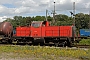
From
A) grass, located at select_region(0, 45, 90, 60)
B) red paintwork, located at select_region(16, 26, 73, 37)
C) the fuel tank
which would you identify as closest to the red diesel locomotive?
red paintwork, located at select_region(16, 26, 73, 37)

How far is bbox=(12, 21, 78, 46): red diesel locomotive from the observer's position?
844 inches

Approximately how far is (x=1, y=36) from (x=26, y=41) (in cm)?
385

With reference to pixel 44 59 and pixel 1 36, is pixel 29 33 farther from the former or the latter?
pixel 44 59

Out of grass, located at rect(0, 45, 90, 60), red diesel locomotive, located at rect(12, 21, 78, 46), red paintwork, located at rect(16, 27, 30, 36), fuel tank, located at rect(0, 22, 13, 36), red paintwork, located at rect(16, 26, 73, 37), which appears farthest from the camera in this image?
fuel tank, located at rect(0, 22, 13, 36)

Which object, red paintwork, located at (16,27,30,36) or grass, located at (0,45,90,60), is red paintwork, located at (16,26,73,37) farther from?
grass, located at (0,45,90,60)

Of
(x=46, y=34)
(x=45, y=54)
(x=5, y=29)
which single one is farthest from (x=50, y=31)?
(x=45, y=54)

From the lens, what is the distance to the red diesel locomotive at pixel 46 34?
21438 mm

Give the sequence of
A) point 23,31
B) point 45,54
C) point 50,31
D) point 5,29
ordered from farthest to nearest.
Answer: point 5,29 < point 23,31 < point 50,31 < point 45,54

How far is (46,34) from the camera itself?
2222 cm

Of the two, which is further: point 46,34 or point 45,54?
point 46,34

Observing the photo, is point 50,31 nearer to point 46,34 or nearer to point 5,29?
point 46,34

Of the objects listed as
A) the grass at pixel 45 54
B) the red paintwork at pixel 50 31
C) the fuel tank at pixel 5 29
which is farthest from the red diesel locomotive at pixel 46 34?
the grass at pixel 45 54

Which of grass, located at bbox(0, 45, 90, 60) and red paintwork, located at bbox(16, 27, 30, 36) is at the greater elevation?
red paintwork, located at bbox(16, 27, 30, 36)

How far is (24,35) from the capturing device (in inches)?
904
